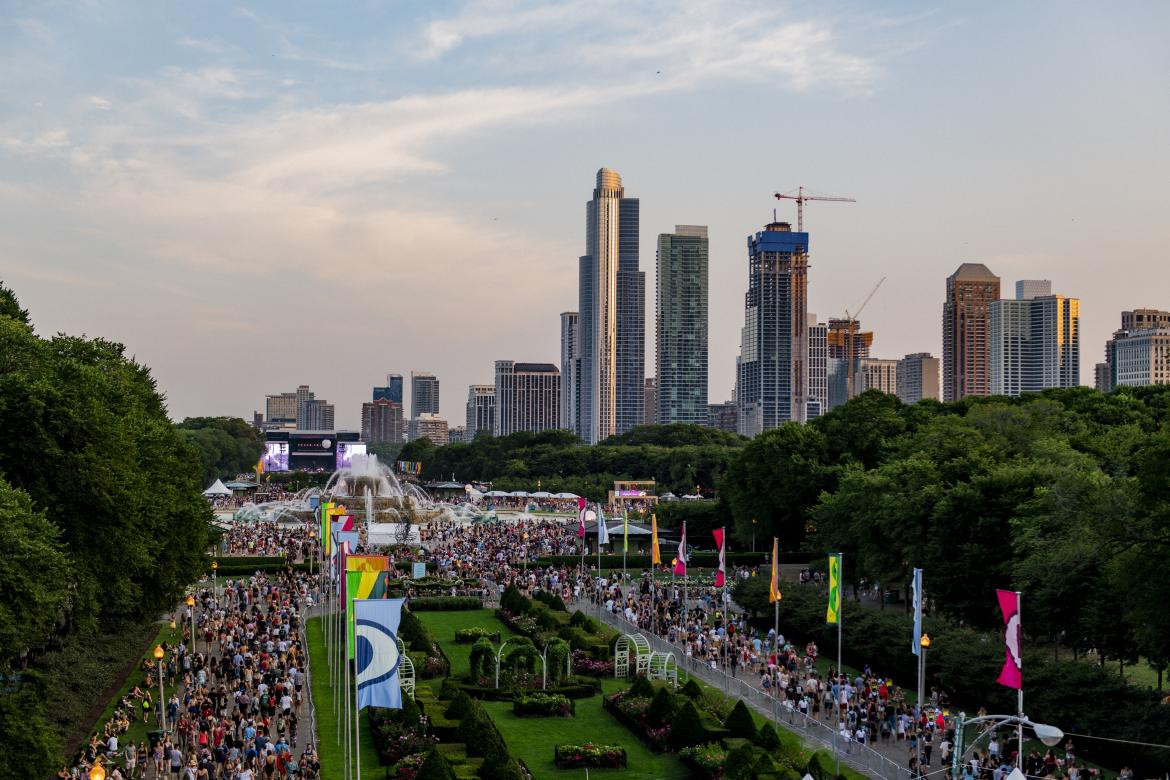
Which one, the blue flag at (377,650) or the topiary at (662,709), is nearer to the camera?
the blue flag at (377,650)

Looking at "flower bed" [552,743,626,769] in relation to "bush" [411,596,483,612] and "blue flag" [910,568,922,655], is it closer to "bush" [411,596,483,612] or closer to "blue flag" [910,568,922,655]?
"blue flag" [910,568,922,655]

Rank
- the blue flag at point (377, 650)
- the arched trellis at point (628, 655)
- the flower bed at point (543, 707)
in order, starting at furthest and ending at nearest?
the arched trellis at point (628, 655)
the flower bed at point (543, 707)
the blue flag at point (377, 650)

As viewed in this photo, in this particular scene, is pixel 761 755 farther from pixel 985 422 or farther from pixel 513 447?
pixel 513 447

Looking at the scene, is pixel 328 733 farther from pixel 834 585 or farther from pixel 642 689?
pixel 834 585

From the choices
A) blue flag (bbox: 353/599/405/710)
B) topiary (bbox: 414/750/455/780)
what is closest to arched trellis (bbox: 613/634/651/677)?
topiary (bbox: 414/750/455/780)

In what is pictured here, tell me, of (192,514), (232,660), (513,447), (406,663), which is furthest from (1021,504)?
(513,447)

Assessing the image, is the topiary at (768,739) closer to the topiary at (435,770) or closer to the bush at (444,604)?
the topiary at (435,770)

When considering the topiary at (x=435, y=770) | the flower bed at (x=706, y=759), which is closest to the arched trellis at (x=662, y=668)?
the flower bed at (x=706, y=759)
